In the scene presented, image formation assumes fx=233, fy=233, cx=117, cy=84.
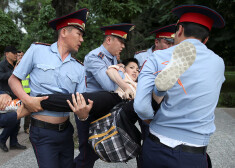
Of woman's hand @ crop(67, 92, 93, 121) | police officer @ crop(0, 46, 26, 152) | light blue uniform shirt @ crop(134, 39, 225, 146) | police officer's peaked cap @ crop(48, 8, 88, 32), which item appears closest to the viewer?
light blue uniform shirt @ crop(134, 39, 225, 146)

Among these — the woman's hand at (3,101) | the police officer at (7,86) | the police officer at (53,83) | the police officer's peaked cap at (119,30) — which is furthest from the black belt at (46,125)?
the police officer at (7,86)

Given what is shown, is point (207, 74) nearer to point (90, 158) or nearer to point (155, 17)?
point (90, 158)

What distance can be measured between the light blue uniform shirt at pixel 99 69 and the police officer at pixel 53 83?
245 millimetres

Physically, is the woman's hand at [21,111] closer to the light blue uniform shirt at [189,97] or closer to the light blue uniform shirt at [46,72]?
the light blue uniform shirt at [46,72]

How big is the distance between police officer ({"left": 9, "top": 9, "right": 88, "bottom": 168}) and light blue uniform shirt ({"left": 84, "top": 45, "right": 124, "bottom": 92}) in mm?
245

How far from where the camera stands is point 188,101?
161cm

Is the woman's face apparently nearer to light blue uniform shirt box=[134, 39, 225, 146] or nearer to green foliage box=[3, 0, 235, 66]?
light blue uniform shirt box=[134, 39, 225, 146]

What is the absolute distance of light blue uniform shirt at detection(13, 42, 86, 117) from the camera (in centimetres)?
238

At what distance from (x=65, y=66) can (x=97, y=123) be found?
0.75 m

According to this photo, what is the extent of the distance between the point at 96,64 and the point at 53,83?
668mm

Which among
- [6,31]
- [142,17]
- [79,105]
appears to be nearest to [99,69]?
[79,105]

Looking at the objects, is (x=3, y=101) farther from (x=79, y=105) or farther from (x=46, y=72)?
(x=79, y=105)

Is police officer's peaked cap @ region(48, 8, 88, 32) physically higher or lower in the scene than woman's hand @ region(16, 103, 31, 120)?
higher

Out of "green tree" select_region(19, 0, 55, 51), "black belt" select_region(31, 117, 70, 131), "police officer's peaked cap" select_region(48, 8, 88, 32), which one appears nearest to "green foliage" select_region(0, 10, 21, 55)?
"green tree" select_region(19, 0, 55, 51)
